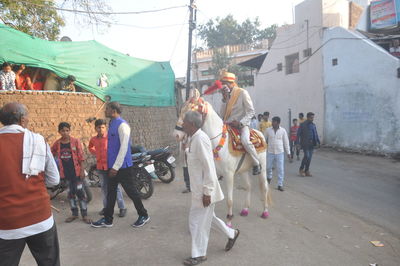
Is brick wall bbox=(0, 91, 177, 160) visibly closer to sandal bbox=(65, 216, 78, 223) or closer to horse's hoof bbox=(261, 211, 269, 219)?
sandal bbox=(65, 216, 78, 223)

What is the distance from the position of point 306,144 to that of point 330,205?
2.84 meters

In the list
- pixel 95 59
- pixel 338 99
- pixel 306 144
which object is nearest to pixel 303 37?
pixel 338 99

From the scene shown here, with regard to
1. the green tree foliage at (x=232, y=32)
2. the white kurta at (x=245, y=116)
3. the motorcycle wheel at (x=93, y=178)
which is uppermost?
the green tree foliage at (x=232, y=32)

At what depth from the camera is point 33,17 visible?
9805 mm

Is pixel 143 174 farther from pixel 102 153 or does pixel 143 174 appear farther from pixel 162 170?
Result: pixel 102 153

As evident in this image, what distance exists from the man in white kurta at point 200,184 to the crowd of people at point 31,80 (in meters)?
5.53

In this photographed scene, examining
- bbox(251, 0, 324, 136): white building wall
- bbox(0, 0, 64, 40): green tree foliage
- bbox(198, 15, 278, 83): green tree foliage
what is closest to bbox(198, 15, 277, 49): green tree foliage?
bbox(198, 15, 278, 83): green tree foliage

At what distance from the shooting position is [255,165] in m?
4.74

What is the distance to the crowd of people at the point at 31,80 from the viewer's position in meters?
6.43

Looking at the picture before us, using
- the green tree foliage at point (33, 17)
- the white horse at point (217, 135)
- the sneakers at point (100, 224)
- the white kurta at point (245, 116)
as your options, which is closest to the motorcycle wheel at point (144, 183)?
the sneakers at point (100, 224)

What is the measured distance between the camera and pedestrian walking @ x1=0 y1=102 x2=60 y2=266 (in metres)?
2.15

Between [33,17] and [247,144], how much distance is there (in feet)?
31.3

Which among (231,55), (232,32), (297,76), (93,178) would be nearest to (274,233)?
(93,178)

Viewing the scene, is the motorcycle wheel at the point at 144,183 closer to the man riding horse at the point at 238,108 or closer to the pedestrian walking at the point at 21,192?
the man riding horse at the point at 238,108
